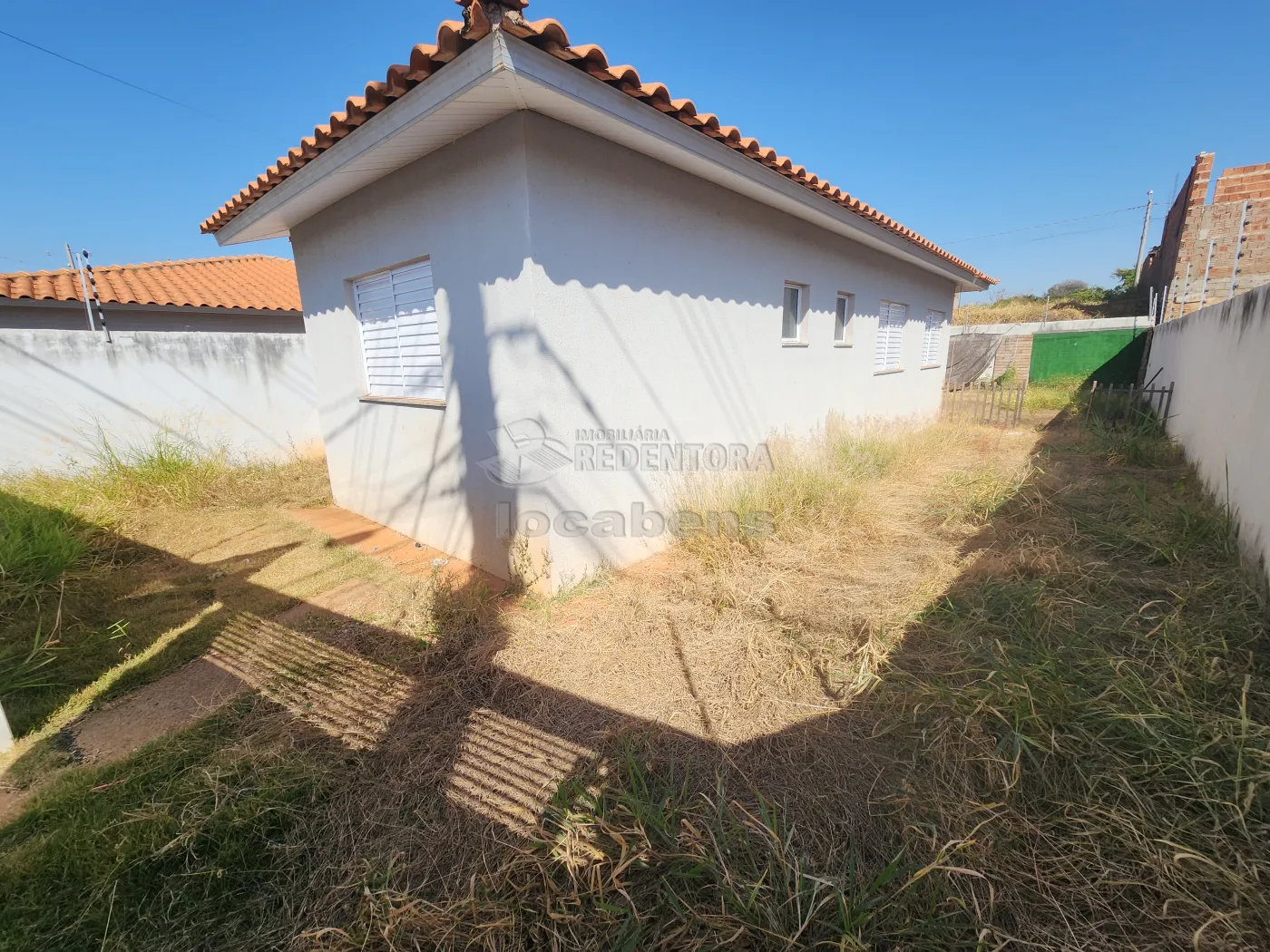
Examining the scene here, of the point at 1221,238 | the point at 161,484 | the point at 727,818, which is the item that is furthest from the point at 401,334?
the point at 1221,238

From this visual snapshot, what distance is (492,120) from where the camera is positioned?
3189 millimetres

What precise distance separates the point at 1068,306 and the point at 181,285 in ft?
108

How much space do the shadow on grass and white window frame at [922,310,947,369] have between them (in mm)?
8974

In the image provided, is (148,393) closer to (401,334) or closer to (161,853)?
(401,334)

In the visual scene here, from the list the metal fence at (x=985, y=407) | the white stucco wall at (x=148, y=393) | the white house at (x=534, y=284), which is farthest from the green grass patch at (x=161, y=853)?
the metal fence at (x=985, y=407)

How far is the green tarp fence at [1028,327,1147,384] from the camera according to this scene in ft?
39.6

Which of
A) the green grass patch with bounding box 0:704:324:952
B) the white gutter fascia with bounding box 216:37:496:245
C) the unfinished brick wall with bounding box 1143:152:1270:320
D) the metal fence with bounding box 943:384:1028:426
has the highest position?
the unfinished brick wall with bounding box 1143:152:1270:320

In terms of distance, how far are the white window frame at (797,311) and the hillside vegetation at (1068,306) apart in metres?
19.4

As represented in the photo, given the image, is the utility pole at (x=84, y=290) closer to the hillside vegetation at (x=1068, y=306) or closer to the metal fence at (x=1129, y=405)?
the metal fence at (x=1129, y=405)

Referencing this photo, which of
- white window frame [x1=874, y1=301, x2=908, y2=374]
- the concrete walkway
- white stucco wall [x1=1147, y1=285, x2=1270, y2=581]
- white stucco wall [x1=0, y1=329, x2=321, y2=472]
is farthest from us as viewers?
white window frame [x1=874, y1=301, x2=908, y2=374]

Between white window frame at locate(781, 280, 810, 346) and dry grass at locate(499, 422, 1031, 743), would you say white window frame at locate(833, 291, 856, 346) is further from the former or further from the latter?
dry grass at locate(499, 422, 1031, 743)

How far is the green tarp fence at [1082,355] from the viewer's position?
12.1 meters

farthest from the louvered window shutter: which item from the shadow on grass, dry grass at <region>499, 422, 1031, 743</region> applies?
the shadow on grass

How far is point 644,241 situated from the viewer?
13.0 ft
